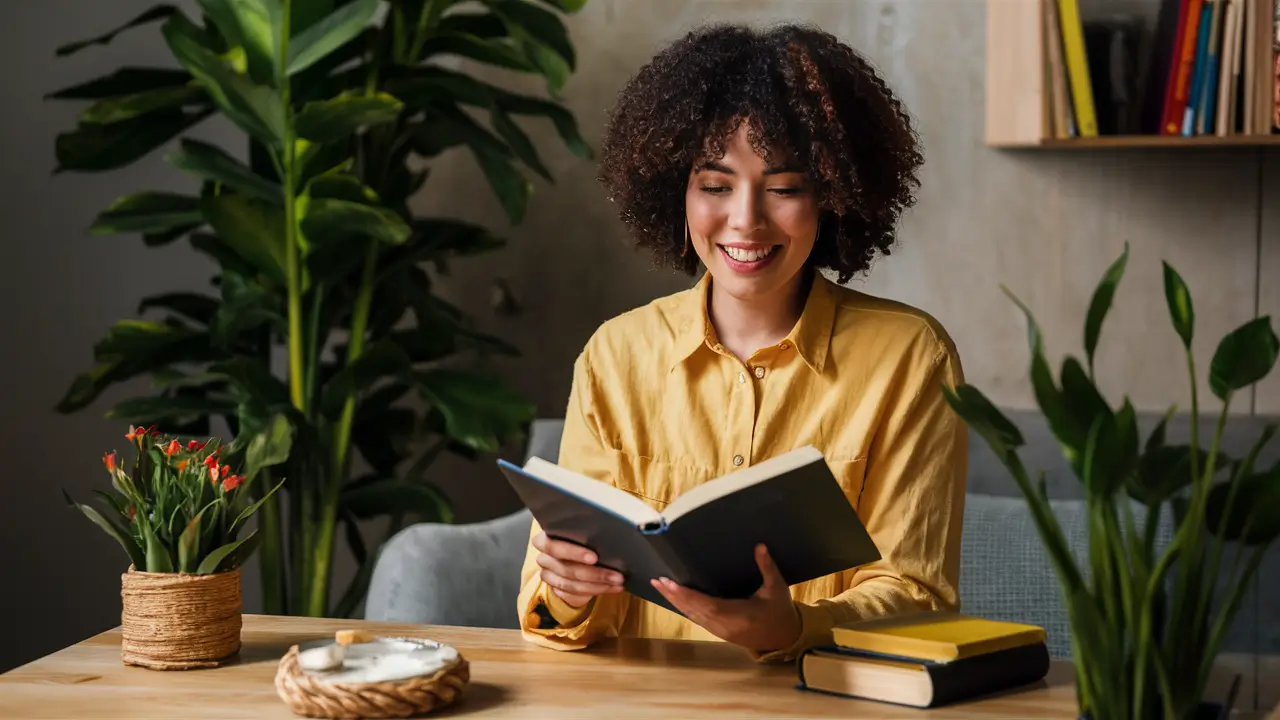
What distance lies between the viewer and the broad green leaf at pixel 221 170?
7.94 ft

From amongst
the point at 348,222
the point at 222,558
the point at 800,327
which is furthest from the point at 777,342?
the point at 348,222

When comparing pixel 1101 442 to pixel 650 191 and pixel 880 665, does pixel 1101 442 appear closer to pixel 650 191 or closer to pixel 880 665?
pixel 880 665

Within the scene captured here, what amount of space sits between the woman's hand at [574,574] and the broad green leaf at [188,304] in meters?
1.68

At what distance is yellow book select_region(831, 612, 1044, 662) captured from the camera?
3.96ft

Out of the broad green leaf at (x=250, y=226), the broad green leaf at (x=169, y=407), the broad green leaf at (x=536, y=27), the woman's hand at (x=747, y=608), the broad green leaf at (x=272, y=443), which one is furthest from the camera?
the broad green leaf at (x=536, y=27)

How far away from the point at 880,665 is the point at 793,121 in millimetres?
662

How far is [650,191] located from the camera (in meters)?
1.77

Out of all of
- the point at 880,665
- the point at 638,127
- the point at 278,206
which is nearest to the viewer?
the point at 880,665

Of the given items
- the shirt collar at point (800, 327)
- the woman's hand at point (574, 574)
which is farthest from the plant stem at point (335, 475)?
the woman's hand at point (574, 574)

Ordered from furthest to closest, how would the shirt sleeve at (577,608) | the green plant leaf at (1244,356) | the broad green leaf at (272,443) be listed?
1. the broad green leaf at (272,443)
2. the shirt sleeve at (577,608)
3. the green plant leaf at (1244,356)

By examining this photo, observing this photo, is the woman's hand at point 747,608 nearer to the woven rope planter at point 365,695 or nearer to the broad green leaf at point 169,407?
the woven rope planter at point 365,695

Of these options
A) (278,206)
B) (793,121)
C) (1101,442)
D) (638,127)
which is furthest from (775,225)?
(278,206)

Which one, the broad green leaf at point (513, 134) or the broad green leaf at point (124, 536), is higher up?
the broad green leaf at point (513, 134)

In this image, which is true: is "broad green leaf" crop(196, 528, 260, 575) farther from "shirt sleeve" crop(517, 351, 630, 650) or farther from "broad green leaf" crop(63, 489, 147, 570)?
"shirt sleeve" crop(517, 351, 630, 650)
